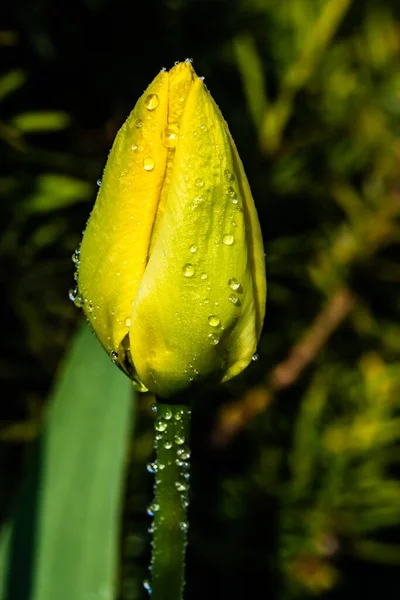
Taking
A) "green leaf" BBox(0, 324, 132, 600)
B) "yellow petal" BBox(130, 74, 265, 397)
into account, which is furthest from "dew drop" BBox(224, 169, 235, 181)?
"green leaf" BBox(0, 324, 132, 600)

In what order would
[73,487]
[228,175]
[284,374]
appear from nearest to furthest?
1. [228,175]
2. [73,487]
3. [284,374]

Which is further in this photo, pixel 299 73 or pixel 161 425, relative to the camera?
pixel 299 73

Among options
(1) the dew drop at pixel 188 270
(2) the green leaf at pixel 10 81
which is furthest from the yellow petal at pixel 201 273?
(2) the green leaf at pixel 10 81

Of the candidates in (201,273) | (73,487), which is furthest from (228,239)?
(73,487)

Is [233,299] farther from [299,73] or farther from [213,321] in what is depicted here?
[299,73]

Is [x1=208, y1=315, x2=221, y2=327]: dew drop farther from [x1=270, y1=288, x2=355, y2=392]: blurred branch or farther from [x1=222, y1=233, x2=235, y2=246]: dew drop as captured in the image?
[x1=270, y1=288, x2=355, y2=392]: blurred branch

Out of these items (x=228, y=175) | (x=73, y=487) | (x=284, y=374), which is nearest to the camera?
(x=228, y=175)

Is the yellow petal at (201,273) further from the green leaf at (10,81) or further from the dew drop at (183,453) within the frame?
the green leaf at (10,81)
